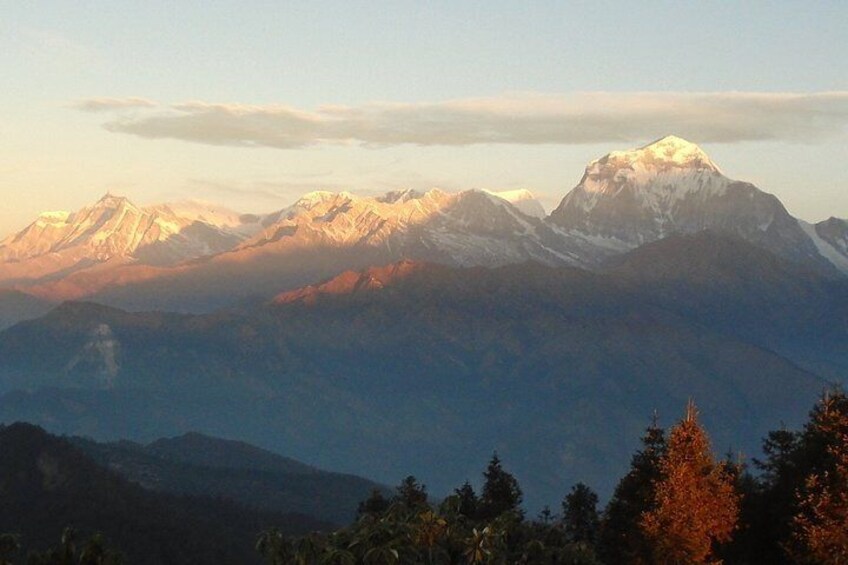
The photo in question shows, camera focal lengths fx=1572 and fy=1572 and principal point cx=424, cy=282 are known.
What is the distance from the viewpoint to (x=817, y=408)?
4843 inches

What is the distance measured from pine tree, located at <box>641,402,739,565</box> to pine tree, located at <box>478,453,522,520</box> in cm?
3446

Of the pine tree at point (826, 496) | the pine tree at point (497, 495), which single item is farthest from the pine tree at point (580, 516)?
the pine tree at point (826, 496)

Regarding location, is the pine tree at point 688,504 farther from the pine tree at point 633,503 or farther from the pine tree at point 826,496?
the pine tree at point 826,496

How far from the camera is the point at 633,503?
118 meters

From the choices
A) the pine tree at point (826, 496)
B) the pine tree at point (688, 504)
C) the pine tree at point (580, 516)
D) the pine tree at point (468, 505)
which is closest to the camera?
the pine tree at point (826, 496)

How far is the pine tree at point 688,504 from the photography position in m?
107

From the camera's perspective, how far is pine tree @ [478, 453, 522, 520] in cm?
14625

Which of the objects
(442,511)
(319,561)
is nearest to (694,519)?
(442,511)

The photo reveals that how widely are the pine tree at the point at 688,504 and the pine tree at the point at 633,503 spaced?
2325mm

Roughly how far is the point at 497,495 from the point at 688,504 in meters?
43.7

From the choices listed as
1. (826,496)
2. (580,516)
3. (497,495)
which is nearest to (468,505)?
(497,495)

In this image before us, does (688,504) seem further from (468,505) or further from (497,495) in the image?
(497,495)

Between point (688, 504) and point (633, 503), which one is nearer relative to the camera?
point (688, 504)

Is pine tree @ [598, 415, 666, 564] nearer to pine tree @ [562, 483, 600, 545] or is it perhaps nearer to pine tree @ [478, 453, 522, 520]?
pine tree @ [562, 483, 600, 545]
